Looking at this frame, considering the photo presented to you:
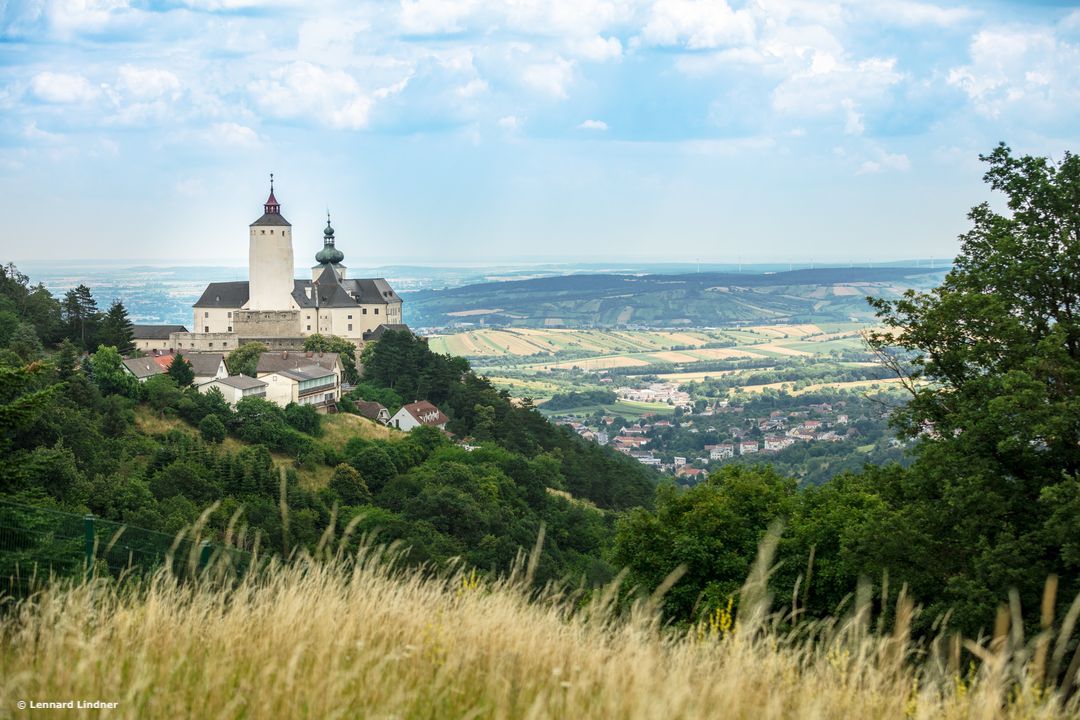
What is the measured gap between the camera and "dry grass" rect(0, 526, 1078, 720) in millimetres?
4328

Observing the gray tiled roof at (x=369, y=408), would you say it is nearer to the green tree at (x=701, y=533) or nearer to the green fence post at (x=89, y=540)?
the green tree at (x=701, y=533)

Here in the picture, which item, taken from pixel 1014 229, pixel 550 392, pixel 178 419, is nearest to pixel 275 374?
pixel 178 419

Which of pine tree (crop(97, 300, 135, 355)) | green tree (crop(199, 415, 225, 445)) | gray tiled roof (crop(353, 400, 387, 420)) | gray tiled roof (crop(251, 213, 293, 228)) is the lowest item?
gray tiled roof (crop(353, 400, 387, 420))

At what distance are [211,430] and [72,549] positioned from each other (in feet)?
125

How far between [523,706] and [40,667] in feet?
6.33

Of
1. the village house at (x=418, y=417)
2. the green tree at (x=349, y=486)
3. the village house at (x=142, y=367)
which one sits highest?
the village house at (x=142, y=367)

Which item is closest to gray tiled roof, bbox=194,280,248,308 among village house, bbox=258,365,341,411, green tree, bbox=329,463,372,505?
village house, bbox=258,365,341,411

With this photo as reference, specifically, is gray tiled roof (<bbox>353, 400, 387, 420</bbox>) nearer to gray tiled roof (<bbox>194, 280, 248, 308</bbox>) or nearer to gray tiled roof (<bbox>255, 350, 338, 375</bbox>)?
gray tiled roof (<bbox>255, 350, 338, 375</bbox>)

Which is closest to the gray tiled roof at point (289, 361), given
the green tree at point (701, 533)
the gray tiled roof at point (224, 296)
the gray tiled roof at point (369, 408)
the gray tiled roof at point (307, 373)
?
the gray tiled roof at point (307, 373)

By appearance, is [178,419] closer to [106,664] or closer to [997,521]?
[997,521]

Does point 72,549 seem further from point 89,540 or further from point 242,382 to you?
point 242,382

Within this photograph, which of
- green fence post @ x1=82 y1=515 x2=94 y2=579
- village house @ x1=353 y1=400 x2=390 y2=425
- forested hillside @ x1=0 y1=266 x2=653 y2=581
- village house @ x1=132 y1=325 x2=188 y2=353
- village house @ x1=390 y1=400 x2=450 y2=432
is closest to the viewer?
green fence post @ x1=82 y1=515 x2=94 y2=579

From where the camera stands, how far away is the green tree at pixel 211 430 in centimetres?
4388

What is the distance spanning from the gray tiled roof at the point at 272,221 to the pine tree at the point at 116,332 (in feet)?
53.3
